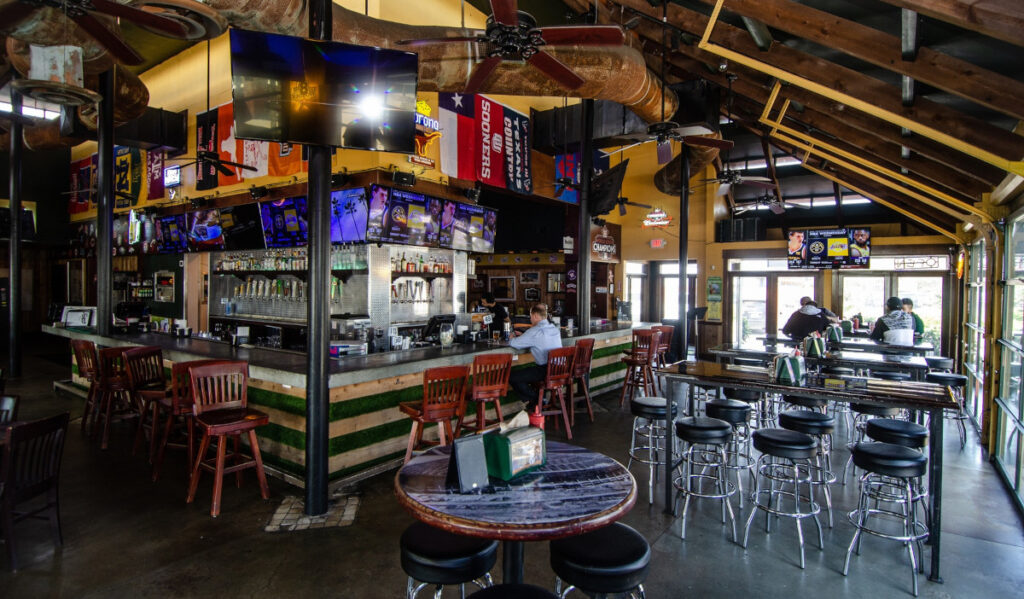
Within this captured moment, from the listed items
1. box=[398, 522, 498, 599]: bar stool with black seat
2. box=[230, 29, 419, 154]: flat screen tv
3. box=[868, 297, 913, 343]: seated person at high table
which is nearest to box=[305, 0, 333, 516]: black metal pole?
box=[230, 29, 419, 154]: flat screen tv

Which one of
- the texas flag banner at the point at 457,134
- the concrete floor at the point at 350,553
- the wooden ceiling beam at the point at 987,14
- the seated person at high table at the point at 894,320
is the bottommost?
the concrete floor at the point at 350,553

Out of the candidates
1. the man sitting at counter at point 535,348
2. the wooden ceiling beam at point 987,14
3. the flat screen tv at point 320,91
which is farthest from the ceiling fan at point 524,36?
the man sitting at counter at point 535,348

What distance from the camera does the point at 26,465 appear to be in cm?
311

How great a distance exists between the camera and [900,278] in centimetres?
1052

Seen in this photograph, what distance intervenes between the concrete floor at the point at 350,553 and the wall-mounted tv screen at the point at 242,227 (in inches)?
174

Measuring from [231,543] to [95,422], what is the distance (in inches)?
137

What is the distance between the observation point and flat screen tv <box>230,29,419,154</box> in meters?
3.29

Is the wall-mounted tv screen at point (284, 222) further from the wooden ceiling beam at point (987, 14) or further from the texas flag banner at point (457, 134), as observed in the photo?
the wooden ceiling beam at point (987, 14)

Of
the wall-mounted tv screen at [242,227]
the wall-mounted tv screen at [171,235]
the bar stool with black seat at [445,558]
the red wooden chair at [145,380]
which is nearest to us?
the bar stool with black seat at [445,558]

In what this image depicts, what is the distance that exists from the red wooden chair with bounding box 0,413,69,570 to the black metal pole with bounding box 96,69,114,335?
164 inches

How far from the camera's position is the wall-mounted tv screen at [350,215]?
22.2 feet

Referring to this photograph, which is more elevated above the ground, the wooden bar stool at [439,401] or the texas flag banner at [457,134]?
the texas flag banner at [457,134]

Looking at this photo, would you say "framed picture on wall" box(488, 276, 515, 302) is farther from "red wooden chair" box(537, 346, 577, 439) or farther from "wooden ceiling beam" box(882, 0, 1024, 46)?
"wooden ceiling beam" box(882, 0, 1024, 46)

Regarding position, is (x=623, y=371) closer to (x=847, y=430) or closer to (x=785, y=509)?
(x=847, y=430)
